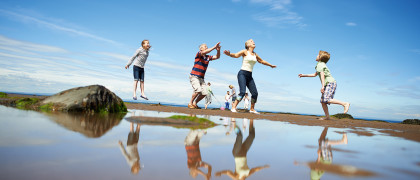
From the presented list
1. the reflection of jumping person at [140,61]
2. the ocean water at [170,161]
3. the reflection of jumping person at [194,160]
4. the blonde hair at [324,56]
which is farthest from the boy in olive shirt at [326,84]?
the reflection of jumping person at [194,160]

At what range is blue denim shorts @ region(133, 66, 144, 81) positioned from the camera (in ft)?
34.2

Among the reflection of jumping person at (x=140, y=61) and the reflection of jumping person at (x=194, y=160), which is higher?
the reflection of jumping person at (x=140, y=61)

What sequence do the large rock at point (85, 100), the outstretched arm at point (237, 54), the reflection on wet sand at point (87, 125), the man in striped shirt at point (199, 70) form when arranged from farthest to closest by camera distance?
1. the man in striped shirt at point (199, 70)
2. the outstretched arm at point (237, 54)
3. the large rock at point (85, 100)
4. the reflection on wet sand at point (87, 125)

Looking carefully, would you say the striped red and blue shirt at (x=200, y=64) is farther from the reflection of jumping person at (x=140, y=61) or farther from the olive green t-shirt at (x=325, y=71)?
the olive green t-shirt at (x=325, y=71)

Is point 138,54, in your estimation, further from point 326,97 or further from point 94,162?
point 94,162

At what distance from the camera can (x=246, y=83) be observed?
884 cm

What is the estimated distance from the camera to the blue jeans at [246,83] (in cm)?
848

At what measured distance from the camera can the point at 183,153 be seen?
1.75 m

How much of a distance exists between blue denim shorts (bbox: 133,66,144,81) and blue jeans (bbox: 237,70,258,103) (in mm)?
4204

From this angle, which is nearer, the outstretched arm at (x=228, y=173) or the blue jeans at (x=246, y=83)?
the outstretched arm at (x=228, y=173)

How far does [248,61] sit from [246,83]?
759mm

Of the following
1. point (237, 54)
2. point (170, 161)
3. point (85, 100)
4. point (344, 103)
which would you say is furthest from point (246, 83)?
point (170, 161)

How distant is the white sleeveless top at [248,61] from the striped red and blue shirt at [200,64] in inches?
45.9

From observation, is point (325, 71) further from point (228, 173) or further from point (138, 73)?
point (228, 173)
